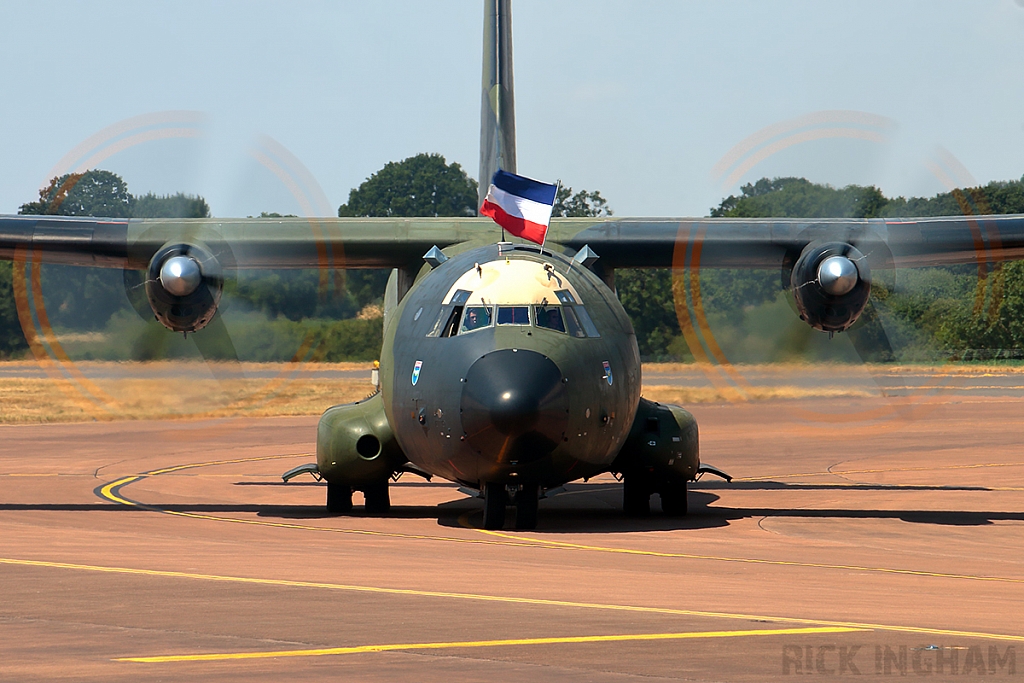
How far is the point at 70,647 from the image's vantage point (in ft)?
29.5

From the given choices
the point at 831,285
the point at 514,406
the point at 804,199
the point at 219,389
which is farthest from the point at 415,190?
the point at 514,406

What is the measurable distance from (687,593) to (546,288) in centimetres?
609

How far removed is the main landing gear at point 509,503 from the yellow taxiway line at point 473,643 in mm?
6901

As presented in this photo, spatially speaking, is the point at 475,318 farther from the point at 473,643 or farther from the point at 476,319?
the point at 473,643

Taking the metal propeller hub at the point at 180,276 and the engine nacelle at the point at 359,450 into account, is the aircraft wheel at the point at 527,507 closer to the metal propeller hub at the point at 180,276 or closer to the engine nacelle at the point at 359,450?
the engine nacelle at the point at 359,450

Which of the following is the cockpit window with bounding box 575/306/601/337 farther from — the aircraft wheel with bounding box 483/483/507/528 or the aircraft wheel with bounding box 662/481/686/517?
the aircraft wheel with bounding box 662/481/686/517

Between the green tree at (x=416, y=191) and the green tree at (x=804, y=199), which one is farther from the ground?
the green tree at (x=416, y=191)

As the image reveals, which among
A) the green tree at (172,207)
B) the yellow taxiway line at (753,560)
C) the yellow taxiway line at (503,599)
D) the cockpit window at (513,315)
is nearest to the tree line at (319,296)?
the green tree at (172,207)

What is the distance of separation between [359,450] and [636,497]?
4.00 meters

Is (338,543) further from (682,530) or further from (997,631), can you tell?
(997,631)

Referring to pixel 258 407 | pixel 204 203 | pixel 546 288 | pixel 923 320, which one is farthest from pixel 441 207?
pixel 546 288

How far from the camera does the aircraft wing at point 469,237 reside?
70.9 ft

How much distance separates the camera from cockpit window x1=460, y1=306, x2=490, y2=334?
16375mm

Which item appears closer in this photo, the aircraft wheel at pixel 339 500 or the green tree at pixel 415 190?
the aircraft wheel at pixel 339 500
